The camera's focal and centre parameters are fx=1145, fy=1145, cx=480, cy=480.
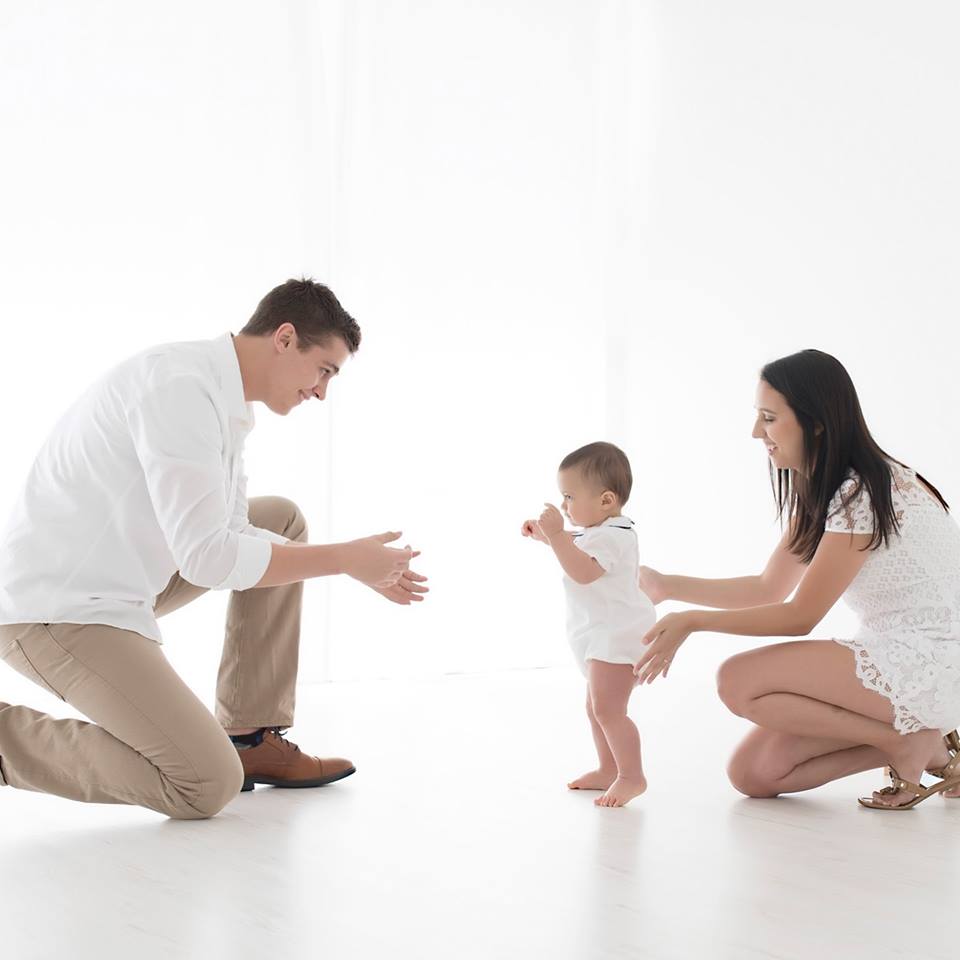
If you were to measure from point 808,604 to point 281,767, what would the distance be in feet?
3.38

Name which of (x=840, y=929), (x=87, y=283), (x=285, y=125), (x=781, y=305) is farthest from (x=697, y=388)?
(x=840, y=929)

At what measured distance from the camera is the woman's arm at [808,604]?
2012 mm

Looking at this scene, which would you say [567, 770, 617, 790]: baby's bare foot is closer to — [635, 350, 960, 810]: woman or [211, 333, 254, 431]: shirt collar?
[635, 350, 960, 810]: woman

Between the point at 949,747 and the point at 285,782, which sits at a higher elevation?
the point at 949,747

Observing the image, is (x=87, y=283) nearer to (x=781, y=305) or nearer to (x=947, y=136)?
(x=781, y=305)

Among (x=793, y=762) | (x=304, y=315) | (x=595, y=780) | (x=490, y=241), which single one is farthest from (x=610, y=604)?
(x=490, y=241)

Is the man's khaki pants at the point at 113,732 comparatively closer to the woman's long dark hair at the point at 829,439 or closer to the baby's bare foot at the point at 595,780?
the baby's bare foot at the point at 595,780

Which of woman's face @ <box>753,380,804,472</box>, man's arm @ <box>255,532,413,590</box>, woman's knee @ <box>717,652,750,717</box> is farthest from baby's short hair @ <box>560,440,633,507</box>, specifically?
man's arm @ <box>255,532,413,590</box>

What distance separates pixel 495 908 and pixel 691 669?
3.07 metres

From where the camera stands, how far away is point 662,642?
1.95 metres

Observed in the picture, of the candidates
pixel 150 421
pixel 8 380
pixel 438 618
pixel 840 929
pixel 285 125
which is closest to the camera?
pixel 840 929

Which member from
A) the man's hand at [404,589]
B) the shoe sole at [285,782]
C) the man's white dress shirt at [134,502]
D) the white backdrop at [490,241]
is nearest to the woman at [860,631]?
the man's hand at [404,589]

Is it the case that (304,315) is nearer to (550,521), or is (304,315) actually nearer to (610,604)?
(550,521)

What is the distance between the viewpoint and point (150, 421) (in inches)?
73.4
